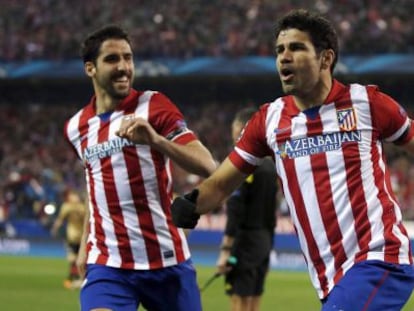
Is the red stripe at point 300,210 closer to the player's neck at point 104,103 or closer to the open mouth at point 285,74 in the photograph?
the open mouth at point 285,74

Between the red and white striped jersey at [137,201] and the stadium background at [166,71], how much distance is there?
1839 cm

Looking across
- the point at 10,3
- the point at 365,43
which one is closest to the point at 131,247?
the point at 365,43

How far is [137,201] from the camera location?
6445mm

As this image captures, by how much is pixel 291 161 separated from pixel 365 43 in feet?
89.2

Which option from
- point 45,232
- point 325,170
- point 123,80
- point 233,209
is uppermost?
point 123,80

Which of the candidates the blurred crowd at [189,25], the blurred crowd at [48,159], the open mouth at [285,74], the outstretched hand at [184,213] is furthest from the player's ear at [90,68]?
the blurred crowd at [189,25]

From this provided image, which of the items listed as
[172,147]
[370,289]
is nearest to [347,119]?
[370,289]

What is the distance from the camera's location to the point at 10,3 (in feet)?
134

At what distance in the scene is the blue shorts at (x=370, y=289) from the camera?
16.6ft

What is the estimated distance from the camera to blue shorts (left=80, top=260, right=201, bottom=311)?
626 cm

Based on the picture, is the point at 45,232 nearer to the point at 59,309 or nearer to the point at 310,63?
the point at 59,309

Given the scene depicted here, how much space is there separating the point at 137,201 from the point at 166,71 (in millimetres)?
28827

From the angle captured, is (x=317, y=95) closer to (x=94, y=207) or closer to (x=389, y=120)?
(x=389, y=120)

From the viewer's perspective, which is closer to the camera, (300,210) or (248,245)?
(300,210)
